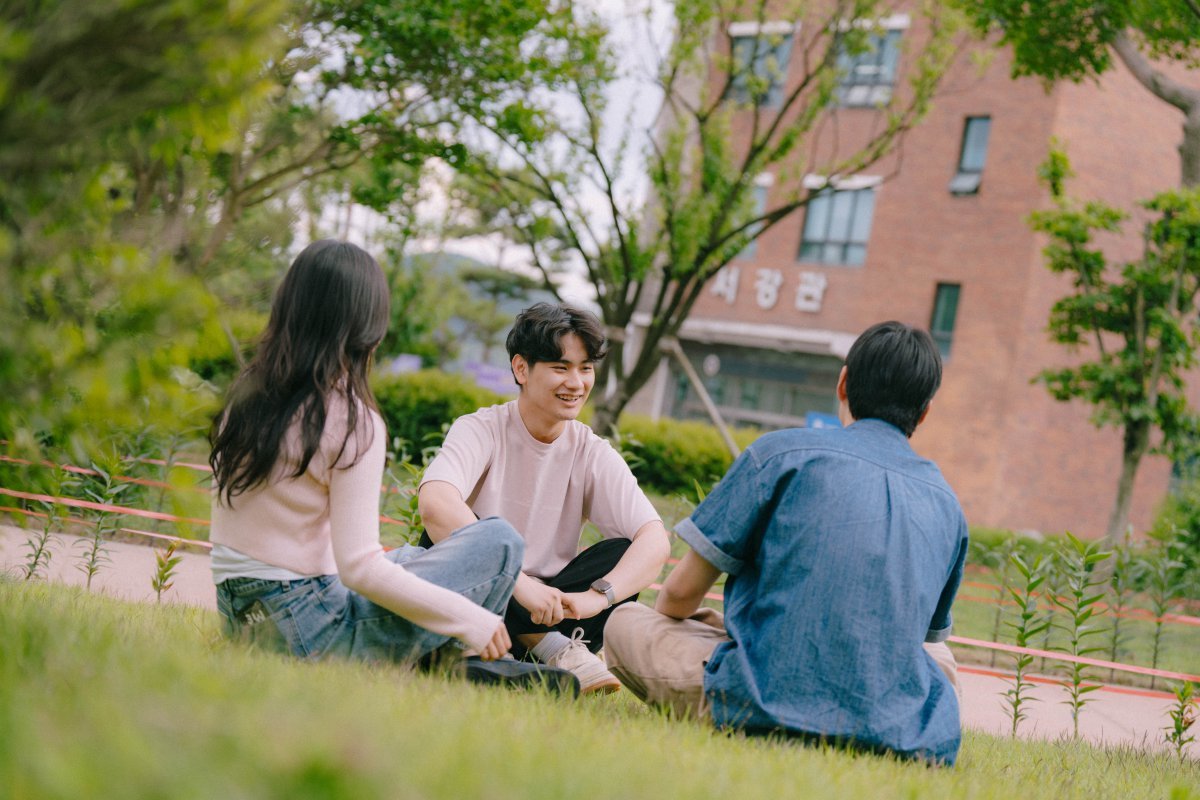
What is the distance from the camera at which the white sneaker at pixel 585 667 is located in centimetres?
357

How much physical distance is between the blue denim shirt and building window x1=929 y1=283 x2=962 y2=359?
18.8 metres

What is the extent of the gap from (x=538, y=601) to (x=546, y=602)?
3cm

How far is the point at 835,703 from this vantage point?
2.98m

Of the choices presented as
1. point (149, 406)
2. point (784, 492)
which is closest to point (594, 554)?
point (784, 492)

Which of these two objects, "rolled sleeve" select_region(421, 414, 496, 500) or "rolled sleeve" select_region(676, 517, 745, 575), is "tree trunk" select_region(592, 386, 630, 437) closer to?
"rolled sleeve" select_region(421, 414, 496, 500)

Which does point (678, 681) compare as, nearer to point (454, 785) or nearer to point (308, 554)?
point (308, 554)

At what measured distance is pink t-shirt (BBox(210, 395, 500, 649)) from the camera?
9.60 ft

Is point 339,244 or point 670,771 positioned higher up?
point 339,244

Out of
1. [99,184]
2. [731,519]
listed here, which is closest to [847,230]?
[731,519]

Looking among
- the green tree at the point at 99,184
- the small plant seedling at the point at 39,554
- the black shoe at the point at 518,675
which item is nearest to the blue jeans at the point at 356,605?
the black shoe at the point at 518,675

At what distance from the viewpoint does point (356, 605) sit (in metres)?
3.23

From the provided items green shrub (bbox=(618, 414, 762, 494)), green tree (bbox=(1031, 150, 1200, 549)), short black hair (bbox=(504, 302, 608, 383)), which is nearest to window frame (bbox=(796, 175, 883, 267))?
green shrub (bbox=(618, 414, 762, 494))

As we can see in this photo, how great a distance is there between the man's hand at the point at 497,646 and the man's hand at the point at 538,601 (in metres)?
0.41

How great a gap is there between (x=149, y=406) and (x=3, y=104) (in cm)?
58
